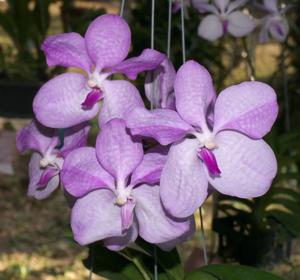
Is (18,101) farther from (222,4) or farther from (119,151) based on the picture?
(119,151)

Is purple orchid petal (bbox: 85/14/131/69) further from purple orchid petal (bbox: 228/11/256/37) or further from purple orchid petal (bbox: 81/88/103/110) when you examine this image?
purple orchid petal (bbox: 228/11/256/37)

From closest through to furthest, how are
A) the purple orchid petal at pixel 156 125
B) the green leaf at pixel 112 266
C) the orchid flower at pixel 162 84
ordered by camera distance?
the purple orchid petal at pixel 156 125
the orchid flower at pixel 162 84
the green leaf at pixel 112 266

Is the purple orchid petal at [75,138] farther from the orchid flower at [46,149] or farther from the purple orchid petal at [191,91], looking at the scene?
the purple orchid petal at [191,91]

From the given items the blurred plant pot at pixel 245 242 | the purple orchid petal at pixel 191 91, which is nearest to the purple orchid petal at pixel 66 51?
Answer: the purple orchid petal at pixel 191 91

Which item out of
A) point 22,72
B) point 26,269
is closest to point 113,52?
point 26,269

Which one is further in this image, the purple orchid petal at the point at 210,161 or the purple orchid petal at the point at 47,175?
the purple orchid petal at the point at 47,175

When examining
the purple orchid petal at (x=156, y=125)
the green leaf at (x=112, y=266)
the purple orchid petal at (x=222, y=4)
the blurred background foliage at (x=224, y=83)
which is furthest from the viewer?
the blurred background foliage at (x=224, y=83)

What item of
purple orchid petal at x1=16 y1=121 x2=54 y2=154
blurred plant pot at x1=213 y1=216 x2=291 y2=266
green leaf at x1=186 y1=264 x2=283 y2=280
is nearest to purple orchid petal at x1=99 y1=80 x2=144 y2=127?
purple orchid petal at x1=16 y1=121 x2=54 y2=154
